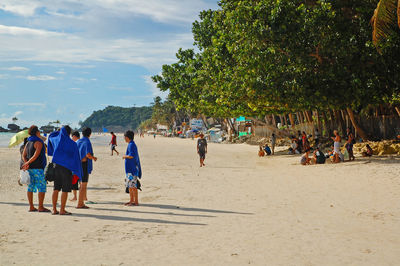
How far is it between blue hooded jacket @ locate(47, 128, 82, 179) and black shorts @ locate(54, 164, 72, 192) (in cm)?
9

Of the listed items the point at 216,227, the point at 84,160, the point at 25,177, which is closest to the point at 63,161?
the point at 25,177

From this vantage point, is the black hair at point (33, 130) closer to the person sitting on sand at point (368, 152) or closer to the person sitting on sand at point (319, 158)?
the person sitting on sand at point (319, 158)

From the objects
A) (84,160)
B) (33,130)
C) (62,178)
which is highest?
(33,130)

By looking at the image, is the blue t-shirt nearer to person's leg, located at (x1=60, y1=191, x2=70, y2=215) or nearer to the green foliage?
person's leg, located at (x1=60, y1=191, x2=70, y2=215)

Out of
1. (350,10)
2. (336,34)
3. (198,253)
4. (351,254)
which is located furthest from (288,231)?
(350,10)

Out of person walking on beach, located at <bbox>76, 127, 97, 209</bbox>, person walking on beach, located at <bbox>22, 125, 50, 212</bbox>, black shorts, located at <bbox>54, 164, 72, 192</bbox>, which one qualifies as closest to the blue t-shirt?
person walking on beach, located at <bbox>76, 127, 97, 209</bbox>

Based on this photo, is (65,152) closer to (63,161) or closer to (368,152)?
(63,161)

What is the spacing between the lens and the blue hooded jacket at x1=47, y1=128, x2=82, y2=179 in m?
7.89

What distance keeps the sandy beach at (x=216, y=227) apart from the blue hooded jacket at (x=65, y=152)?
1.03 meters

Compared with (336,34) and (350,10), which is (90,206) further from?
(350,10)

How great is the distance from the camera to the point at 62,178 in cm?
786

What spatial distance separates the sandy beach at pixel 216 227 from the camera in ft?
17.8

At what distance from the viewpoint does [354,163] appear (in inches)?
671

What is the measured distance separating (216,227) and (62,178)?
3.17 meters
